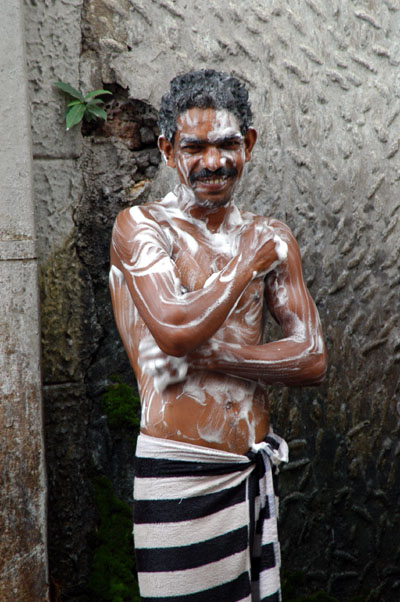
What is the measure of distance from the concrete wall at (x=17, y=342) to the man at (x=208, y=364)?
0.52m

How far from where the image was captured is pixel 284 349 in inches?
73.5

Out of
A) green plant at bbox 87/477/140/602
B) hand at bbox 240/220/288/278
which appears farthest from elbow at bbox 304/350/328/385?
green plant at bbox 87/477/140/602

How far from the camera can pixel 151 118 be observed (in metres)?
2.72

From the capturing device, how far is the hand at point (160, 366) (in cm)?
185

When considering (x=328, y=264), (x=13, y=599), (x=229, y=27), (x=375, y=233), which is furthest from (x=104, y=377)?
(x=229, y=27)

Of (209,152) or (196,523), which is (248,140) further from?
(196,523)

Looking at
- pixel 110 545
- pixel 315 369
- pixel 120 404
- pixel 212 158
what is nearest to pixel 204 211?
pixel 212 158

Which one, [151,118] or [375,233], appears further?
[375,233]

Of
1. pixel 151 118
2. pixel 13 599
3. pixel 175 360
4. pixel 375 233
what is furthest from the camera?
pixel 375 233

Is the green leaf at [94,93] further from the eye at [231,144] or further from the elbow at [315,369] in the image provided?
the elbow at [315,369]

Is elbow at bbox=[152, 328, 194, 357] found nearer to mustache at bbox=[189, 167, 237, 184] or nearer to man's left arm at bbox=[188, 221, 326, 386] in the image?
man's left arm at bbox=[188, 221, 326, 386]

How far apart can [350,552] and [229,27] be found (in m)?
2.37

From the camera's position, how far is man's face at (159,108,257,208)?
1.85 meters

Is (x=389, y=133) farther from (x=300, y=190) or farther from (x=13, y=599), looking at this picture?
(x=13, y=599)
